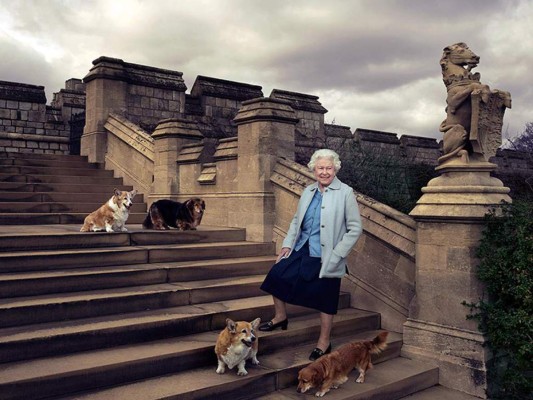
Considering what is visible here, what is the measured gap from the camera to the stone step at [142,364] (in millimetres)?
3736

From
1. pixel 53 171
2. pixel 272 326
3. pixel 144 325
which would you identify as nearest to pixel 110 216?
pixel 144 325

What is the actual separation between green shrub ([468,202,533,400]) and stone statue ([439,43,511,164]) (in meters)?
0.79

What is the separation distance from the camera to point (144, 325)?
15.6ft

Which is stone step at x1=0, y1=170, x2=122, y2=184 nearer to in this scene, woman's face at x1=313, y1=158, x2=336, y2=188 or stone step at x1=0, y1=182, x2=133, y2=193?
stone step at x1=0, y1=182, x2=133, y2=193

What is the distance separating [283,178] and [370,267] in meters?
2.08

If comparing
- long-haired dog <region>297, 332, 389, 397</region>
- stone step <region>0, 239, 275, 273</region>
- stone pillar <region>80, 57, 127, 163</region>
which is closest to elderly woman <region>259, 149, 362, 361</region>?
long-haired dog <region>297, 332, 389, 397</region>

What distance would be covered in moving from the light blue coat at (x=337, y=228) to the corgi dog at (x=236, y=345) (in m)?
0.90

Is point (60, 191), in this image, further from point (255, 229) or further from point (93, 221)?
point (255, 229)

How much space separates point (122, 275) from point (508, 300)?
440 cm

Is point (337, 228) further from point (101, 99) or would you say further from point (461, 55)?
point (101, 99)

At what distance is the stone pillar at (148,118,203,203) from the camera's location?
9.80 m

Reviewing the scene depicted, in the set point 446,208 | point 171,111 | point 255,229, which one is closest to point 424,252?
point 446,208

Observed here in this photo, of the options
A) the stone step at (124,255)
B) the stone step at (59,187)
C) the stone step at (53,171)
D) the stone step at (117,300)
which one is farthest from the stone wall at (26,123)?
the stone step at (117,300)

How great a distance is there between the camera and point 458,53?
5762 millimetres
